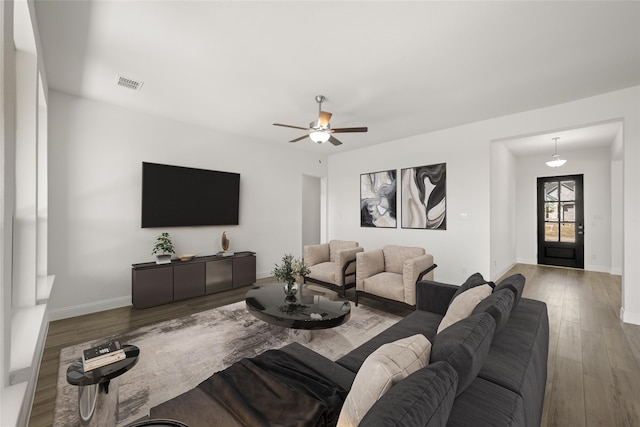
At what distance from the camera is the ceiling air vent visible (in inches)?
126

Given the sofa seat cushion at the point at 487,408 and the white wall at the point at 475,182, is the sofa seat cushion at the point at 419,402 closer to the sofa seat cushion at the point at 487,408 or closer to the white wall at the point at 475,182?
the sofa seat cushion at the point at 487,408

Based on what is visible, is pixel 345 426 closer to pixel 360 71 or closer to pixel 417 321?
pixel 417 321

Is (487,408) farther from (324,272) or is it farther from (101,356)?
(324,272)

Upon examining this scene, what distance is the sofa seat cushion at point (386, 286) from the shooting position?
350 cm

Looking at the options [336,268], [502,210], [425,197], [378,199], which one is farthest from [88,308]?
[502,210]

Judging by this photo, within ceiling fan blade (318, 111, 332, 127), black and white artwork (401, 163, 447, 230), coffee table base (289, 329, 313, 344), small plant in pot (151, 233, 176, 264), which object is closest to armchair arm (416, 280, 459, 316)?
coffee table base (289, 329, 313, 344)

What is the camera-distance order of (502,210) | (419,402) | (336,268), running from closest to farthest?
1. (419,402)
2. (336,268)
3. (502,210)

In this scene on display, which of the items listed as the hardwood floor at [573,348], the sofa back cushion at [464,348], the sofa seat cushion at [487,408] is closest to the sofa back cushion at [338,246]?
the hardwood floor at [573,348]

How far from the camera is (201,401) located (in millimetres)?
1314

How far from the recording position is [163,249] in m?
4.16

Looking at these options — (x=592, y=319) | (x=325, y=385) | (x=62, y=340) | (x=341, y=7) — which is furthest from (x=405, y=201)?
(x=62, y=340)

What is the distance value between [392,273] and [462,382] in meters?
3.00

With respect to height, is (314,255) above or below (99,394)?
above

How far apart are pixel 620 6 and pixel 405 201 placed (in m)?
3.80
